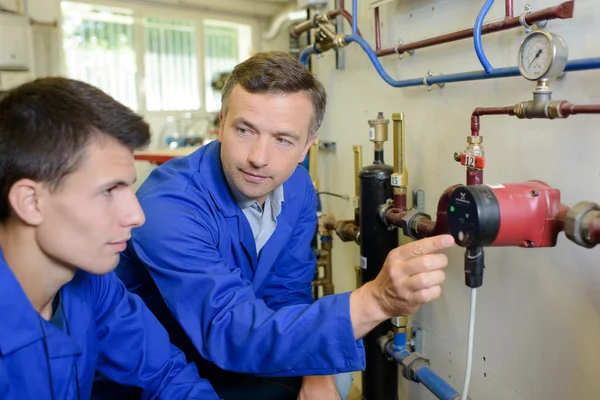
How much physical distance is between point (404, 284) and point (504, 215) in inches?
7.4

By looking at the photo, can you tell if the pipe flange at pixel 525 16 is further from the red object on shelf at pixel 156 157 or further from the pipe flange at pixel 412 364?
the red object on shelf at pixel 156 157

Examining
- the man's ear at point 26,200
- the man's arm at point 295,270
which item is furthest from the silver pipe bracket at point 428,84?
the man's ear at point 26,200

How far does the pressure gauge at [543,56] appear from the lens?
0.78 metres

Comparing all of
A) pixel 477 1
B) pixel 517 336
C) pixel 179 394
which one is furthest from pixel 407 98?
A: pixel 179 394

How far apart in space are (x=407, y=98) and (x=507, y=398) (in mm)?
797

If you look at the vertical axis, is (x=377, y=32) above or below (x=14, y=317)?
above

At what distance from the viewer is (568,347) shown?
3.08 feet

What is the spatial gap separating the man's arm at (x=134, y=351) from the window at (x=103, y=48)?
2.49m

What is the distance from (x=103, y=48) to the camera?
10.2 ft

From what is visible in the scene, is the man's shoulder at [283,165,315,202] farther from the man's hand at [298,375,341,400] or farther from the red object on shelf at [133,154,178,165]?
the red object on shelf at [133,154,178,165]

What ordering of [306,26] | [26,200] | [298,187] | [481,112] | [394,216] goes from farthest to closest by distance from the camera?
1. [306,26]
2. [298,187]
3. [394,216]
4. [481,112]
5. [26,200]

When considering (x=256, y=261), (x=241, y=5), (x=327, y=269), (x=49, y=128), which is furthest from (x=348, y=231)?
(x=241, y=5)

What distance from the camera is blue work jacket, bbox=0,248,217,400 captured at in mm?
644

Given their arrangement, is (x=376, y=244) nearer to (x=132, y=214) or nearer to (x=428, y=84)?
(x=428, y=84)
